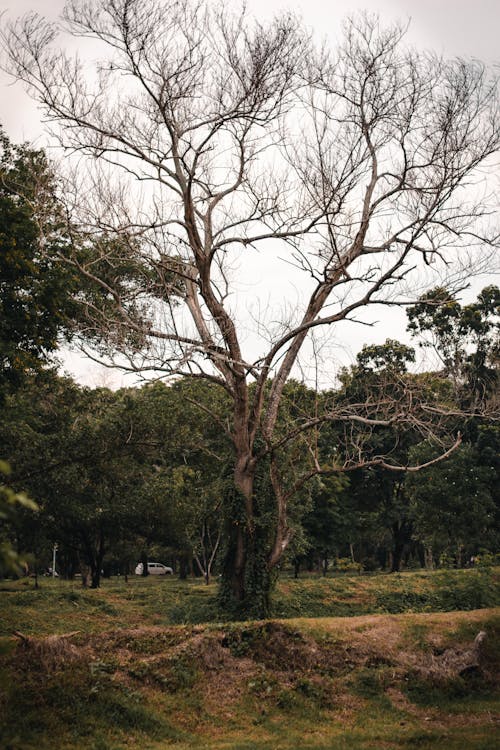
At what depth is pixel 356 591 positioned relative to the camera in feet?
64.6

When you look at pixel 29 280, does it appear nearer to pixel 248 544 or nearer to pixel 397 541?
pixel 248 544

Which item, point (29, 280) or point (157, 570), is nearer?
point (29, 280)

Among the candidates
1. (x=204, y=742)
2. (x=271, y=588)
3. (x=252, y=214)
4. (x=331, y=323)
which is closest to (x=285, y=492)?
(x=271, y=588)

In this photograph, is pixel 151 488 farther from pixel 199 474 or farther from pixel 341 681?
pixel 341 681

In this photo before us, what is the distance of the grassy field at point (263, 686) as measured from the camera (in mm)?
8766

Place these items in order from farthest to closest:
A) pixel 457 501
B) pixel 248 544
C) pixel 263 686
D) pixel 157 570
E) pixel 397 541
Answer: pixel 157 570 → pixel 397 541 → pixel 457 501 → pixel 248 544 → pixel 263 686

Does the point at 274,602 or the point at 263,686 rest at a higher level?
the point at 274,602

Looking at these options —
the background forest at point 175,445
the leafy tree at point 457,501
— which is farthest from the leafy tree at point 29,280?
the leafy tree at point 457,501

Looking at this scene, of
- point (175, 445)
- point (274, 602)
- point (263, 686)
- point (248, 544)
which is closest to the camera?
point (263, 686)

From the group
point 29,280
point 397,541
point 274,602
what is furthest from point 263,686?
point 397,541

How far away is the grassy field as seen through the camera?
28.8 ft

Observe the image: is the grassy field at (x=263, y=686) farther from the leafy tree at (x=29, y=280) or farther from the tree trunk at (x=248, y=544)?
the leafy tree at (x=29, y=280)

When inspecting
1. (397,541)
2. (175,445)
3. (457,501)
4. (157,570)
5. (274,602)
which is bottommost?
(157,570)

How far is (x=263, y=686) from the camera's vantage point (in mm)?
10484
